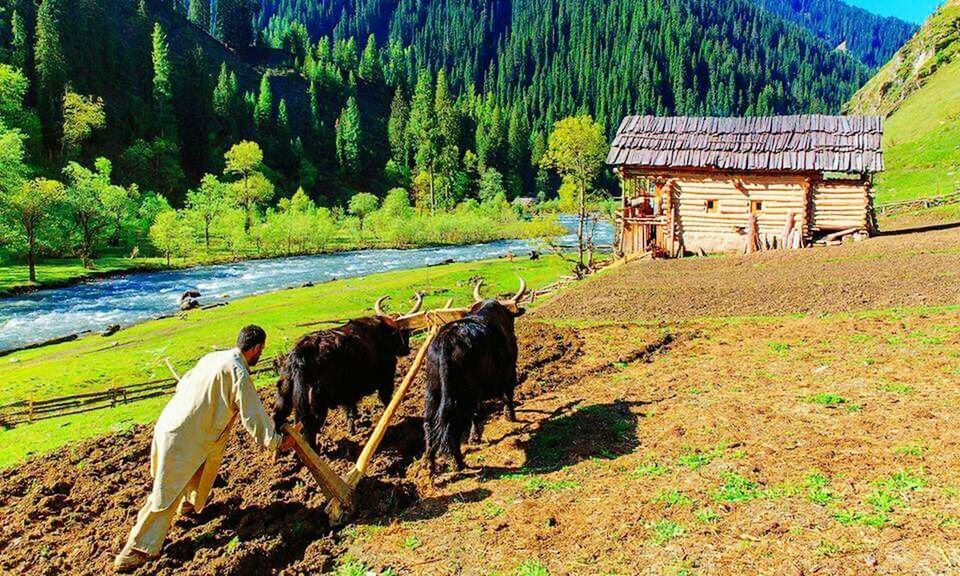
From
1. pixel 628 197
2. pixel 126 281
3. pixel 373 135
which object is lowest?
pixel 126 281

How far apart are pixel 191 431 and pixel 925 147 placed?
2381 inches

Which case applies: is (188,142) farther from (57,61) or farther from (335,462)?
(335,462)

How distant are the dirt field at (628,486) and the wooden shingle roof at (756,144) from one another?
16.7 m

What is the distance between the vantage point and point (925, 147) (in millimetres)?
49500

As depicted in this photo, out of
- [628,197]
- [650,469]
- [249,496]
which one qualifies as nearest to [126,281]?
[628,197]

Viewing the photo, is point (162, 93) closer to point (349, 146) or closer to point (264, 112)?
point (264, 112)

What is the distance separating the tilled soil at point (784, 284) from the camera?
15.4 m

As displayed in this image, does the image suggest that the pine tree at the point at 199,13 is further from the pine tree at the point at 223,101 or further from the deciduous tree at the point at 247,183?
the deciduous tree at the point at 247,183

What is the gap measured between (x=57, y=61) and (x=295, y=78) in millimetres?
62880

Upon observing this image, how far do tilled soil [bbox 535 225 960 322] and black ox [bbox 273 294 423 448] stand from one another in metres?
8.29

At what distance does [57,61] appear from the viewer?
71.8 meters

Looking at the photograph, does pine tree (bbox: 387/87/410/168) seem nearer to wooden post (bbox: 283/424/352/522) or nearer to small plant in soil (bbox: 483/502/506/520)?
wooden post (bbox: 283/424/352/522)

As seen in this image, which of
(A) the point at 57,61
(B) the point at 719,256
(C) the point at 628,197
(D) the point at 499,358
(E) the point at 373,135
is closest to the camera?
(D) the point at 499,358

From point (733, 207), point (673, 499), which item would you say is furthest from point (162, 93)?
point (673, 499)
